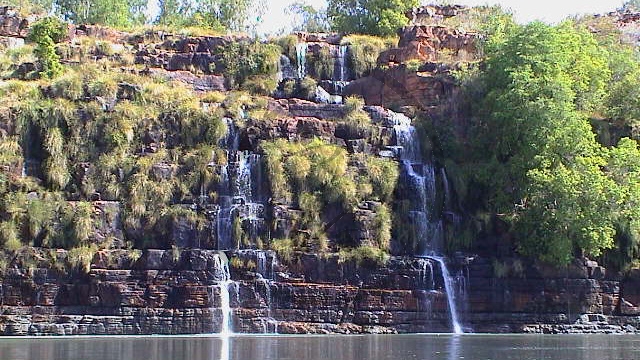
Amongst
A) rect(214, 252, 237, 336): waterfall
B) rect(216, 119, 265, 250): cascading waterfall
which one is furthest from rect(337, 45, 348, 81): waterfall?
rect(214, 252, 237, 336): waterfall

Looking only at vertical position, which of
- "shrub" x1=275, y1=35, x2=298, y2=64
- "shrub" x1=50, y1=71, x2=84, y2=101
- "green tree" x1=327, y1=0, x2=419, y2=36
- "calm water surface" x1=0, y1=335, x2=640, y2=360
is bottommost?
"calm water surface" x1=0, y1=335, x2=640, y2=360

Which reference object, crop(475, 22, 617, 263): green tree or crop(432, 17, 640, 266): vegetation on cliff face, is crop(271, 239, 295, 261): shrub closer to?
crop(432, 17, 640, 266): vegetation on cliff face

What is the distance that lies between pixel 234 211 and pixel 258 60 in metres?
16.4

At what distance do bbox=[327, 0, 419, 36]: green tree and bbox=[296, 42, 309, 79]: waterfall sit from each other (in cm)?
836

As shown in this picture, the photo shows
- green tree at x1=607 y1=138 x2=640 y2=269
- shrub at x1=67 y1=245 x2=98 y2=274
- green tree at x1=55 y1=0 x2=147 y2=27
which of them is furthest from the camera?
green tree at x1=55 y1=0 x2=147 y2=27

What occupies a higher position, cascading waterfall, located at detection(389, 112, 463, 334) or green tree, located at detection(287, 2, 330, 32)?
green tree, located at detection(287, 2, 330, 32)

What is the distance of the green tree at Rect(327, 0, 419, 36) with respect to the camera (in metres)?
65.6

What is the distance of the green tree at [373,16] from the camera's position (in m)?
65.6

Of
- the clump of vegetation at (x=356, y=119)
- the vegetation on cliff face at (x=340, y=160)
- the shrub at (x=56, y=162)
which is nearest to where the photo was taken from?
the vegetation on cliff face at (x=340, y=160)

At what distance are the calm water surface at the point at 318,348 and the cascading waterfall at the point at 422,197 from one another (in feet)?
17.5

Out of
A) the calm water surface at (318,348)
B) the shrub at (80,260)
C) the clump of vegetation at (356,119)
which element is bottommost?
the calm water surface at (318,348)

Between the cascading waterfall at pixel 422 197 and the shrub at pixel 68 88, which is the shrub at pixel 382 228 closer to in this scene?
the cascading waterfall at pixel 422 197

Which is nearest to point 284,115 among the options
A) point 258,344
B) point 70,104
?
point 70,104

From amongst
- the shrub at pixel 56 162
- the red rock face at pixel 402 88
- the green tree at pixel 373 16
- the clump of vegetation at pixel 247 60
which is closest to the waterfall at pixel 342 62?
the red rock face at pixel 402 88
